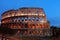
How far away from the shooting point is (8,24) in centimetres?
9744

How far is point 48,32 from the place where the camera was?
8750cm

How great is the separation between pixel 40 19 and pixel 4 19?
22759mm

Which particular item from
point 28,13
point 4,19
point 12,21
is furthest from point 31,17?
point 4,19

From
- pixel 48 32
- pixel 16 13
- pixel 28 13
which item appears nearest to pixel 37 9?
pixel 28 13

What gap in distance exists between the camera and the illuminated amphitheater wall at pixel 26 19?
95000 millimetres

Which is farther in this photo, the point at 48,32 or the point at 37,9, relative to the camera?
the point at 37,9

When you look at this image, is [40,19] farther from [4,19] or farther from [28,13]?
[4,19]

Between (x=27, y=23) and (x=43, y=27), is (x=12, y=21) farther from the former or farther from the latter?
(x=43, y=27)

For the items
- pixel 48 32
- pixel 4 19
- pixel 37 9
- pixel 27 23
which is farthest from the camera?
pixel 4 19

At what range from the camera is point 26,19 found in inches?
3858

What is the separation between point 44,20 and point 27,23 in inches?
361

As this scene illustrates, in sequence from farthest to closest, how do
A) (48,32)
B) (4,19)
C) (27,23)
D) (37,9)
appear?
(4,19) → (37,9) → (27,23) → (48,32)

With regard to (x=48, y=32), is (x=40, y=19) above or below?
above

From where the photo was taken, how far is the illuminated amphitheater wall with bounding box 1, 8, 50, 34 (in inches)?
3740
